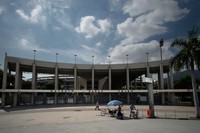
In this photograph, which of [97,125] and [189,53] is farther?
[189,53]

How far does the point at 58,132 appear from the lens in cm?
1155

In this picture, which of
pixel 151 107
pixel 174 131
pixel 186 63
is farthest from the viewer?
pixel 186 63

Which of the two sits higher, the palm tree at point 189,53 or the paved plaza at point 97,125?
the palm tree at point 189,53

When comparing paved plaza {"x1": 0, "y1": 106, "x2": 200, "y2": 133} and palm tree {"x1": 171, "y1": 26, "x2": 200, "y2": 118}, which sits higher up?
palm tree {"x1": 171, "y1": 26, "x2": 200, "y2": 118}

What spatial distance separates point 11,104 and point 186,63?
143 feet

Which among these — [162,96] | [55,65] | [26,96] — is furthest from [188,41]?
[26,96]

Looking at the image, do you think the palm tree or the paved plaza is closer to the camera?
the paved plaza

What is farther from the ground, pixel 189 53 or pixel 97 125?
pixel 189 53

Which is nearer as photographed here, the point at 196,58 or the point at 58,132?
the point at 58,132

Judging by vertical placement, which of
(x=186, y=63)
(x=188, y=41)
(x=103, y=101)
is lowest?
(x=103, y=101)

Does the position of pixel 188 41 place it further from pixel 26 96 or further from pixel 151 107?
pixel 26 96

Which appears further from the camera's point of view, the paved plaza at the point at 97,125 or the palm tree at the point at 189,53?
the palm tree at the point at 189,53

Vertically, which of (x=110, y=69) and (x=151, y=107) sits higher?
(x=110, y=69)

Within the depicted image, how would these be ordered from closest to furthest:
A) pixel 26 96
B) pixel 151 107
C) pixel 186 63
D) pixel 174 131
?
1. pixel 174 131
2. pixel 151 107
3. pixel 186 63
4. pixel 26 96
